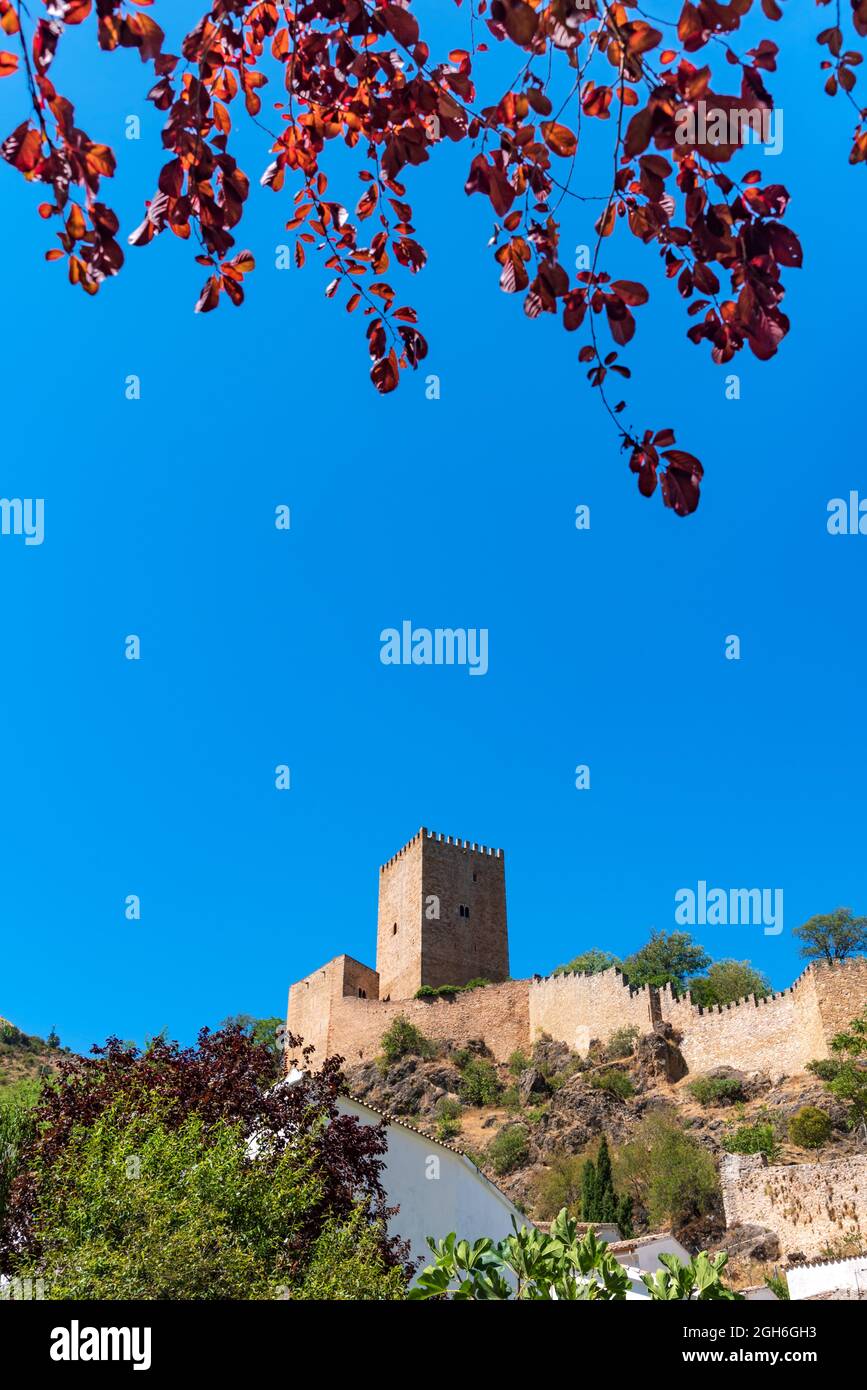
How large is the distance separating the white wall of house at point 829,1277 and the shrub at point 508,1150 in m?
16.7

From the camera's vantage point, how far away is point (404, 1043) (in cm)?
4512

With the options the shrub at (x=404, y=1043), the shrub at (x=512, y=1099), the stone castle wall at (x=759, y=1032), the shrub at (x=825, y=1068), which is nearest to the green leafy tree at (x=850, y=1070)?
the shrub at (x=825, y=1068)

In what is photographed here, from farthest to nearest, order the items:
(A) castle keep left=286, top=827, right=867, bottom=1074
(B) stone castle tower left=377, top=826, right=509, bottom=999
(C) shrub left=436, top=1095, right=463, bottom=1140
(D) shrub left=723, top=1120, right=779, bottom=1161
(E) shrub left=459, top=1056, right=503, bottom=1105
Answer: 1. (B) stone castle tower left=377, top=826, right=509, bottom=999
2. (E) shrub left=459, top=1056, right=503, bottom=1105
3. (C) shrub left=436, top=1095, right=463, bottom=1140
4. (A) castle keep left=286, top=827, right=867, bottom=1074
5. (D) shrub left=723, top=1120, right=779, bottom=1161

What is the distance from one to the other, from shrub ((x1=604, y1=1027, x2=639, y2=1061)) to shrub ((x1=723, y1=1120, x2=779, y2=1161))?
346 inches

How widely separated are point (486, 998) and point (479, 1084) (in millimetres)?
5268

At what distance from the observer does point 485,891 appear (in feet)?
181

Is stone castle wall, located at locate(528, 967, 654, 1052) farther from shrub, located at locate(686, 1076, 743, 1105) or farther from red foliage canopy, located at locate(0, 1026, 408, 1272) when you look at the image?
red foliage canopy, located at locate(0, 1026, 408, 1272)

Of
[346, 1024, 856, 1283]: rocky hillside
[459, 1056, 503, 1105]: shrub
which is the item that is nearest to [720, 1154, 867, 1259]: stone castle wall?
[346, 1024, 856, 1283]: rocky hillside

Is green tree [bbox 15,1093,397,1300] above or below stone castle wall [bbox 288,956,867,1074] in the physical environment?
below

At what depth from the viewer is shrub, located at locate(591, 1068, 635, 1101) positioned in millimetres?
36250

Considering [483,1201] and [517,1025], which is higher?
[517,1025]
